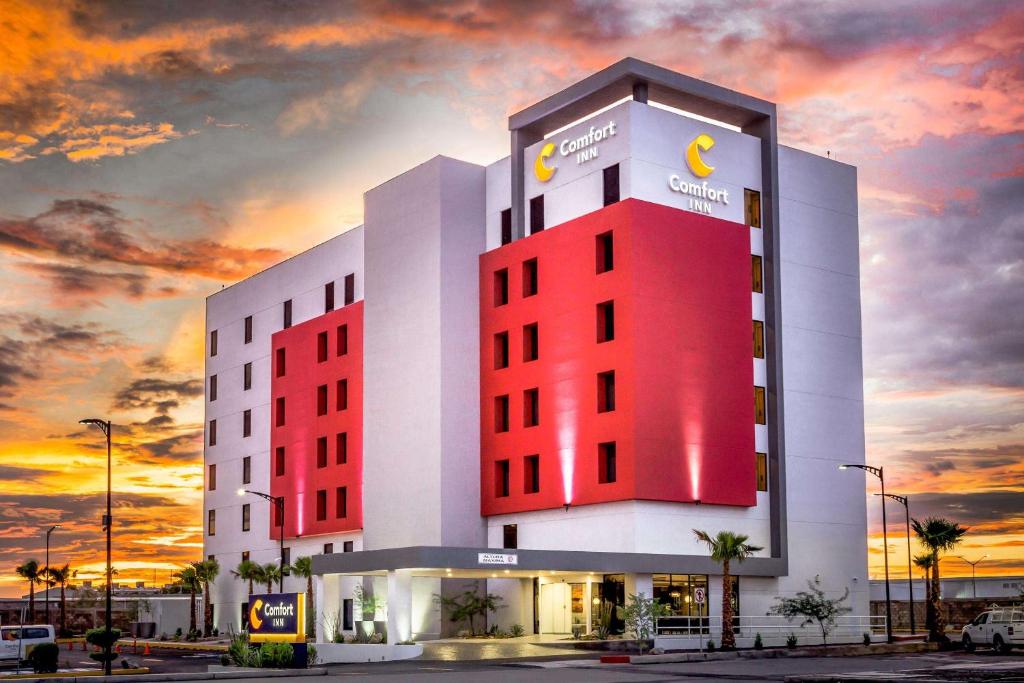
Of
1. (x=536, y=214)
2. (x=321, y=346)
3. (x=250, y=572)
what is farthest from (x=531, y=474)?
(x=250, y=572)

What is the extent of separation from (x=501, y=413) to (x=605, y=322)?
408 inches

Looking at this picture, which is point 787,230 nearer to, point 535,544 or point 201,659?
point 535,544

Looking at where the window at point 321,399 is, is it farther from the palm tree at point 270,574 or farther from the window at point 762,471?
the window at point 762,471

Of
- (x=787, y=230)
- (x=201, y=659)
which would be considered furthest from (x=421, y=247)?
(x=201, y=659)

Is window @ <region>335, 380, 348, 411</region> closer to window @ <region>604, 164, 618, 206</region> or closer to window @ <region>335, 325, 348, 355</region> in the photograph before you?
window @ <region>335, 325, 348, 355</region>

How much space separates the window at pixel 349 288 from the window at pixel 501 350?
52.7ft

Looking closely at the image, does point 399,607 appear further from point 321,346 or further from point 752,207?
point 321,346

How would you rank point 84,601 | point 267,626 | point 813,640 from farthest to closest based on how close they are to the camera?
point 84,601 → point 813,640 → point 267,626

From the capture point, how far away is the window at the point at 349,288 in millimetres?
88000

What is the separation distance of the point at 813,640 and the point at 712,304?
19.1 meters

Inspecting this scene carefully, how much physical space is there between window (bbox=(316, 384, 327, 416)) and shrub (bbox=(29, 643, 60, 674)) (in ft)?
135

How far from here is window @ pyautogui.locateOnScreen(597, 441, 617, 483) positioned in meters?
66.9

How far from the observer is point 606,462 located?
67500 millimetres

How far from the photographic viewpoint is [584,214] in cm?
7025
